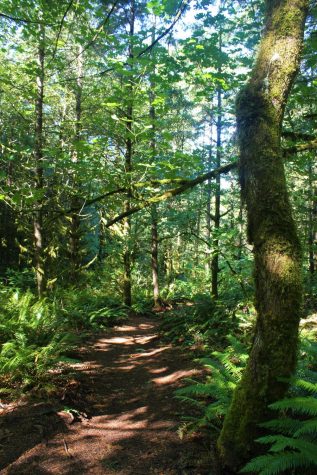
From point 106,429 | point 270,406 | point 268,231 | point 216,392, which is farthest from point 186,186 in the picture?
point 106,429

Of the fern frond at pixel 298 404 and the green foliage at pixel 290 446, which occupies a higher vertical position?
the fern frond at pixel 298 404

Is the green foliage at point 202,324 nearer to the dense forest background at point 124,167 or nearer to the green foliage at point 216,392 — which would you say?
the dense forest background at point 124,167

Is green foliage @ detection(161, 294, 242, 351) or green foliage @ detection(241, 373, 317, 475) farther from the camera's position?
green foliage @ detection(161, 294, 242, 351)

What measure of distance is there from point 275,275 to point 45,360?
174 inches

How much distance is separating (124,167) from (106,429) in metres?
4.75

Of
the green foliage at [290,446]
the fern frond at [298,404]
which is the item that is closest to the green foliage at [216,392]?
the green foliage at [290,446]

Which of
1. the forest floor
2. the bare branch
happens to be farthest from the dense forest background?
the forest floor

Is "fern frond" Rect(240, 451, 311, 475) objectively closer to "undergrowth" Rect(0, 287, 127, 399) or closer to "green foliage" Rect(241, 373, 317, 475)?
"green foliage" Rect(241, 373, 317, 475)

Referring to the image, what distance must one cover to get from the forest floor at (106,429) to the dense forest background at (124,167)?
16.0 inches

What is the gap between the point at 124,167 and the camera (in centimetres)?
699

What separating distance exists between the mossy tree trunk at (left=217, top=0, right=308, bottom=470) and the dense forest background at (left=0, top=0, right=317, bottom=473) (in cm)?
22

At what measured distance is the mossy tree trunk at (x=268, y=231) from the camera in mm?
2863

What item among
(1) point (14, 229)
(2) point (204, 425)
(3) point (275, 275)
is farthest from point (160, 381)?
(1) point (14, 229)

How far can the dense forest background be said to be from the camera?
203 inches
